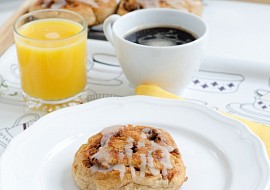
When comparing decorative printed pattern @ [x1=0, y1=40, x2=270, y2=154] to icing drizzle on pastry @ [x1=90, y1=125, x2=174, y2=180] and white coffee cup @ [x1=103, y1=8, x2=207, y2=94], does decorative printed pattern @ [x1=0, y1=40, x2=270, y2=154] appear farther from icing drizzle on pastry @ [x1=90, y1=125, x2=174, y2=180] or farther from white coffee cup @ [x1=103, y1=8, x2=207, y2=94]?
icing drizzle on pastry @ [x1=90, y1=125, x2=174, y2=180]

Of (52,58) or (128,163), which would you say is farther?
(52,58)

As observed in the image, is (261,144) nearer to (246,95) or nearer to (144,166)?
(144,166)

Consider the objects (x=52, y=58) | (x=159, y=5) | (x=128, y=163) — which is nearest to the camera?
(x=128, y=163)

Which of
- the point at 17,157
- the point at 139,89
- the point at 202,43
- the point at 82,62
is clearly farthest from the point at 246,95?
the point at 17,157

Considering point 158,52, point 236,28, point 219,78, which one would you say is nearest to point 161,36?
point 158,52

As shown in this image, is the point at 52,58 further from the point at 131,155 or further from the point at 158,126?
the point at 131,155

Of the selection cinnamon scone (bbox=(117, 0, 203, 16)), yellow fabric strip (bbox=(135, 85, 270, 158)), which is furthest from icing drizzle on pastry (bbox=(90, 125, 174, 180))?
cinnamon scone (bbox=(117, 0, 203, 16))
